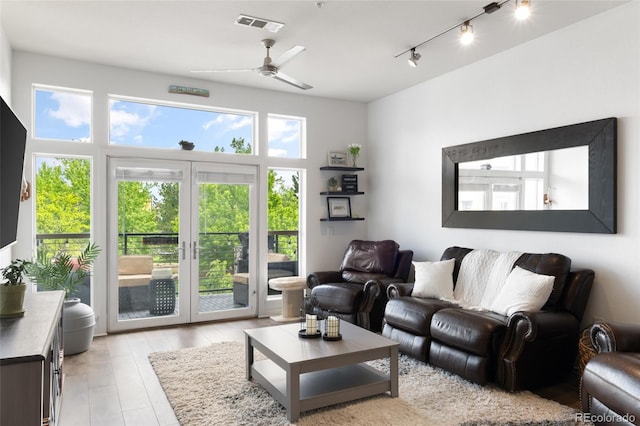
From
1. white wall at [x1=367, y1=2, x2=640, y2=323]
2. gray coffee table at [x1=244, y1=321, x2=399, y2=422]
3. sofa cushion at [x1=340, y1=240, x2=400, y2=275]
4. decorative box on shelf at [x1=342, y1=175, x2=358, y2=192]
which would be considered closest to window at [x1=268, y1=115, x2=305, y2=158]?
decorative box on shelf at [x1=342, y1=175, x2=358, y2=192]

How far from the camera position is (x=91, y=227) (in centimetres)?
476

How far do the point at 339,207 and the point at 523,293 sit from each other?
122 inches

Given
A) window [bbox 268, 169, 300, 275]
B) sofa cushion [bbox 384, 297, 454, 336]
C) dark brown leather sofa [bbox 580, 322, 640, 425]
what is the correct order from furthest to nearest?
window [bbox 268, 169, 300, 275], sofa cushion [bbox 384, 297, 454, 336], dark brown leather sofa [bbox 580, 322, 640, 425]

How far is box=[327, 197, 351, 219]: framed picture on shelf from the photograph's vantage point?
607 cm

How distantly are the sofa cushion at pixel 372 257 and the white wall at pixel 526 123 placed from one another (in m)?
0.39

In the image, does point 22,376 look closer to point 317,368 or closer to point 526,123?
point 317,368

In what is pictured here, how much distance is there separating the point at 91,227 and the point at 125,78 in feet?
5.51

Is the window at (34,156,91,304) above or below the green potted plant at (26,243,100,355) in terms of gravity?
above

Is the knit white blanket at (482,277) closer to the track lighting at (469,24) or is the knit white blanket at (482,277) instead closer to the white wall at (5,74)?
the track lighting at (469,24)

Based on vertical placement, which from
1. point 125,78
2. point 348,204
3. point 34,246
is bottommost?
point 34,246

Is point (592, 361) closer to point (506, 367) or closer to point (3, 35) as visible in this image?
point (506, 367)

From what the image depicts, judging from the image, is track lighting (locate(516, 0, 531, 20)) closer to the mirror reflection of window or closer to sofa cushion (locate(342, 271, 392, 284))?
the mirror reflection of window

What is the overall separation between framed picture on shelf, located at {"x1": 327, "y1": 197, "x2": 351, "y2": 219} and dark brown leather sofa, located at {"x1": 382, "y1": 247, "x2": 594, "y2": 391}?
2445mm

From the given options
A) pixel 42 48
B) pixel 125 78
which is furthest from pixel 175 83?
pixel 42 48
